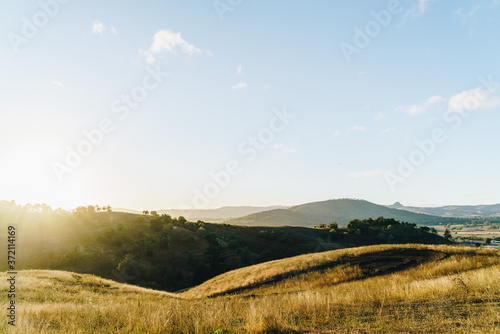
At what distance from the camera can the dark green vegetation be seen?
5241 centimetres

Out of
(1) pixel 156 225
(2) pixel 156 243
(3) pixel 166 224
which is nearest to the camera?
(2) pixel 156 243

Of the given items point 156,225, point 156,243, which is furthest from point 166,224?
point 156,243

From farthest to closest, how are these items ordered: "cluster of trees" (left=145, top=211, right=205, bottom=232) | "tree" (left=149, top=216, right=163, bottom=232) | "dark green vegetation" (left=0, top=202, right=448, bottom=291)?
"cluster of trees" (left=145, top=211, right=205, bottom=232)
"tree" (left=149, top=216, right=163, bottom=232)
"dark green vegetation" (left=0, top=202, right=448, bottom=291)

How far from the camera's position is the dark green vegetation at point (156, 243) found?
172 feet

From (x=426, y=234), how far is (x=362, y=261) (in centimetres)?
7643

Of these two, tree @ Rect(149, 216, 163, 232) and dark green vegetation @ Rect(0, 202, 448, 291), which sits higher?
tree @ Rect(149, 216, 163, 232)

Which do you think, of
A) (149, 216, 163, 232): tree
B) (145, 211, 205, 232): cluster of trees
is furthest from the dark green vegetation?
(145, 211, 205, 232): cluster of trees

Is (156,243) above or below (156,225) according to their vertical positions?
below

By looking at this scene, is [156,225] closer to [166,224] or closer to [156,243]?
[166,224]

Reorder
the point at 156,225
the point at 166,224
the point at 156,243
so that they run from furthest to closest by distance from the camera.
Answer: the point at 166,224, the point at 156,225, the point at 156,243

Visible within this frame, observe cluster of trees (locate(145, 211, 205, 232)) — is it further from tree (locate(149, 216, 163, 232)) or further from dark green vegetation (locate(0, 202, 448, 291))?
dark green vegetation (locate(0, 202, 448, 291))

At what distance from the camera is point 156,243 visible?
6462 cm

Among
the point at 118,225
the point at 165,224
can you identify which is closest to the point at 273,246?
the point at 165,224

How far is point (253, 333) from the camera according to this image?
7016mm
